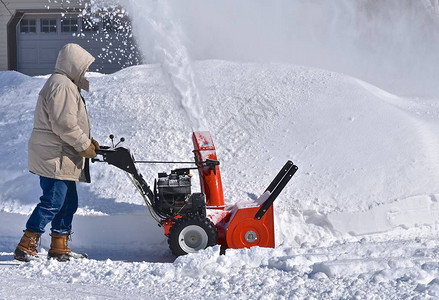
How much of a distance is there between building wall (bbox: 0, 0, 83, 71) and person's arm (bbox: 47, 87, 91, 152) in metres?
11.4

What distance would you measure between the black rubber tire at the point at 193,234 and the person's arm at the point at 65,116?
99cm

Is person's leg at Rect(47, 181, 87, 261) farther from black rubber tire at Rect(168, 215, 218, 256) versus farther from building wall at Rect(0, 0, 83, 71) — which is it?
building wall at Rect(0, 0, 83, 71)

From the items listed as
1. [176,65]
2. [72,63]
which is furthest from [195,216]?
[176,65]

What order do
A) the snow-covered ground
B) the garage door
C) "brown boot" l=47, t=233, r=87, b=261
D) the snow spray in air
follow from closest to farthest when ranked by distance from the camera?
the snow-covered ground < "brown boot" l=47, t=233, r=87, b=261 < the snow spray in air < the garage door

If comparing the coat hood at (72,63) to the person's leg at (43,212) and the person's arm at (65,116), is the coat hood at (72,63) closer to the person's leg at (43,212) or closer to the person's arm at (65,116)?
the person's arm at (65,116)

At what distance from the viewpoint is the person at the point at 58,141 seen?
15.2 ft

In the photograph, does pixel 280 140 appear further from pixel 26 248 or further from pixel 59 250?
pixel 26 248

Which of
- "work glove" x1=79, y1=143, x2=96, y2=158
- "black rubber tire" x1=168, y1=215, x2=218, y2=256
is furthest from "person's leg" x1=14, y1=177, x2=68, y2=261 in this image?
"black rubber tire" x1=168, y1=215, x2=218, y2=256

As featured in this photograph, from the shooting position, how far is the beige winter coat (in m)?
4.64

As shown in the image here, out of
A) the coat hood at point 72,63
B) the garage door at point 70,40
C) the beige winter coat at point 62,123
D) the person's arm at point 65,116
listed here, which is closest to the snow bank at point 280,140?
the beige winter coat at point 62,123

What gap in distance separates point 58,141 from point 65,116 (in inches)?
9.4

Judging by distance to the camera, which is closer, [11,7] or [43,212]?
[43,212]

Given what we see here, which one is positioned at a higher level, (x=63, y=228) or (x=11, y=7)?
(x=11, y=7)

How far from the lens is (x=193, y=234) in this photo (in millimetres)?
5098
